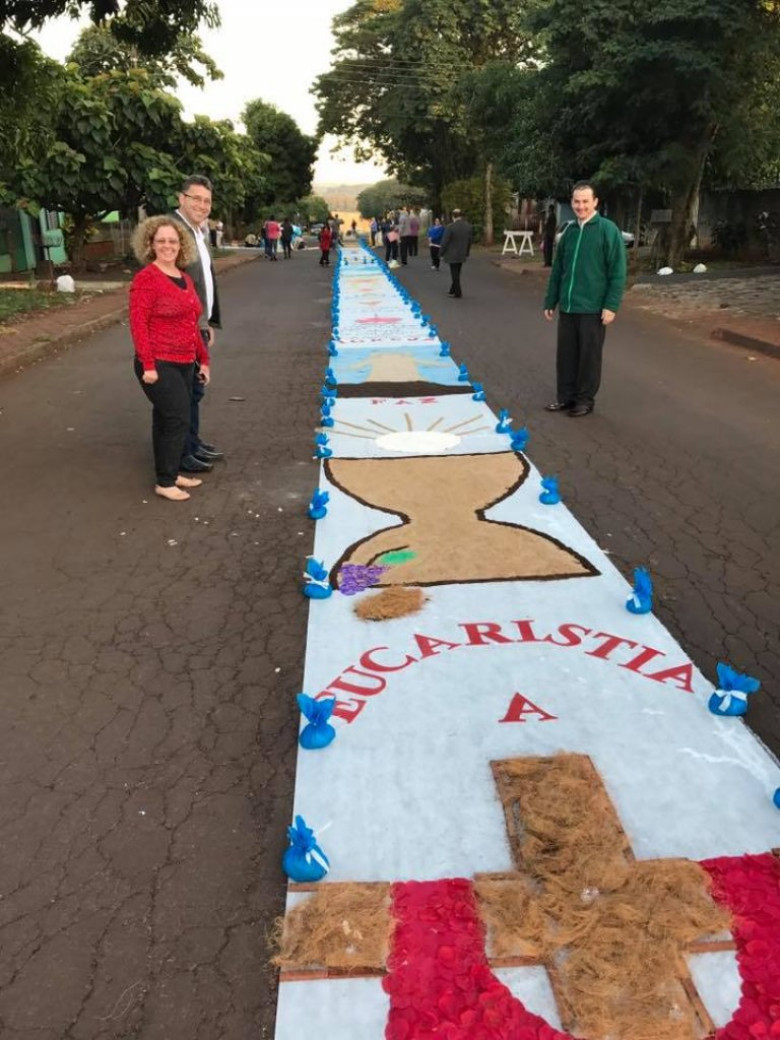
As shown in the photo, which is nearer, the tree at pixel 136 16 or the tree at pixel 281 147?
the tree at pixel 136 16

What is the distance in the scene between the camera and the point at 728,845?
8.15 feet

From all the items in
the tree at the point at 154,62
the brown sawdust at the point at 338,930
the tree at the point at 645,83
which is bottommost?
the brown sawdust at the point at 338,930

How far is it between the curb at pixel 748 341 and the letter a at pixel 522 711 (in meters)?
8.54

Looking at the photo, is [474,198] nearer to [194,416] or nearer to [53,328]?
[53,328]

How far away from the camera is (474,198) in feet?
133

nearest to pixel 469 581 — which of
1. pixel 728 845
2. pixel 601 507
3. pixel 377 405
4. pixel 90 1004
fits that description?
pixel 601 507

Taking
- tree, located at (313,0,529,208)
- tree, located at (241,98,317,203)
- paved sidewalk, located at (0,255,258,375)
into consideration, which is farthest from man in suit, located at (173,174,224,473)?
tree, located at (241,98,317,203)

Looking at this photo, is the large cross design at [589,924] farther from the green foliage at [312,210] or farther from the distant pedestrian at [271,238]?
the green foliage at [312,210]

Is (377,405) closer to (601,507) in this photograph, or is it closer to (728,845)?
(601,507)

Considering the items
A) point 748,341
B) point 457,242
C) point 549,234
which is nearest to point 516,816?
point 748,341

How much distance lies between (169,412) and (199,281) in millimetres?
1028

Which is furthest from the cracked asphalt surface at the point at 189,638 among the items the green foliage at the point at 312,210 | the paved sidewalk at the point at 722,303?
the green foliage at the point at 312,210

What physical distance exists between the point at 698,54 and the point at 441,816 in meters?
17.2

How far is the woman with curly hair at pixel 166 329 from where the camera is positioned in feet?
15.9
